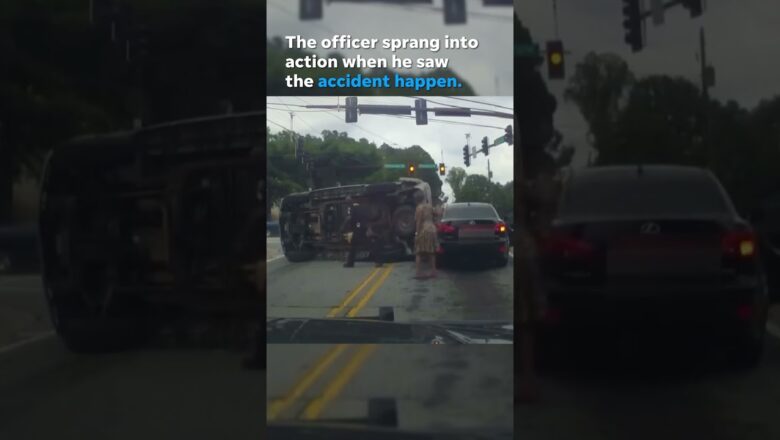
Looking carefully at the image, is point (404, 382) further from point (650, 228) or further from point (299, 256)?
point (650, 228)

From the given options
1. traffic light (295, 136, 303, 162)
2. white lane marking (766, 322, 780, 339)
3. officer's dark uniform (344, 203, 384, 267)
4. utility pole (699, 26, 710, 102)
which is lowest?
white lane marking (766, 322, 780, 339)

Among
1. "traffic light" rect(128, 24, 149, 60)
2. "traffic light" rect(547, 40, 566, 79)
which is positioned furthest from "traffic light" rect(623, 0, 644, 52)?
"traffic light" rect(128, 24, 149, 60)

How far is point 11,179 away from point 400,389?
2.01 metres

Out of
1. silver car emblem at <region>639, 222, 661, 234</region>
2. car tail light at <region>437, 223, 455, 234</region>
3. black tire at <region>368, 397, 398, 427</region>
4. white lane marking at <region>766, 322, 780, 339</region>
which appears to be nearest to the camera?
silver car emblem at <region>639, 222, 661, 234</region>

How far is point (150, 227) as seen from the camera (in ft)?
13.7

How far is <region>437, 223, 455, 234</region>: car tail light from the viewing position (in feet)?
13.4

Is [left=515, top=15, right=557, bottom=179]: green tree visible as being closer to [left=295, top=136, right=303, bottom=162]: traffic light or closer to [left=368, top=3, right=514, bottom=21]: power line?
[left=368, top=3, right=514, bottom=21]: power line

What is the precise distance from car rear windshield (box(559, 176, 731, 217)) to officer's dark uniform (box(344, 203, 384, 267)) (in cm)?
86

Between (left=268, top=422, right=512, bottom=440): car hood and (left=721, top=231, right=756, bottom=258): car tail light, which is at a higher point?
(left=721, top=231, right=756, bottom=258): car tail light

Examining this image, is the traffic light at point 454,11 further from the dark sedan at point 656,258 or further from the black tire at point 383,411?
→ the black tire at point 383,411

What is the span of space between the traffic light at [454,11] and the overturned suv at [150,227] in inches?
36.3

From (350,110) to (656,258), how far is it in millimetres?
1444

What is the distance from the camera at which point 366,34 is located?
161 inches

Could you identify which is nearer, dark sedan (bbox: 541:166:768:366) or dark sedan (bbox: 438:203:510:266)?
dark sedan (bbox: 541:166:768:366)
